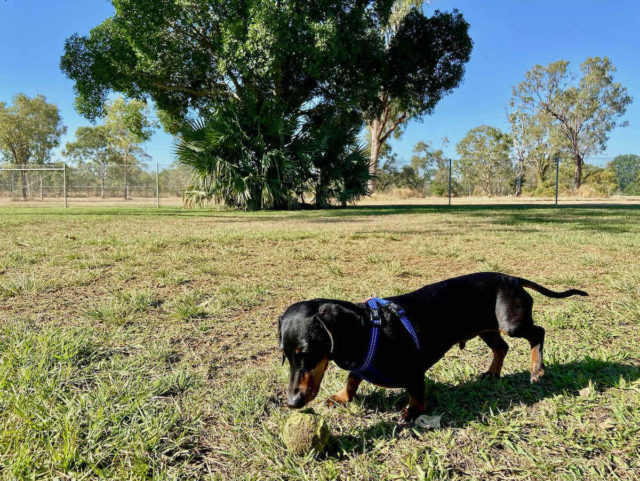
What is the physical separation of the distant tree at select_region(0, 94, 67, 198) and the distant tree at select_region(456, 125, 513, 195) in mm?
48648

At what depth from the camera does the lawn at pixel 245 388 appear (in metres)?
1.42

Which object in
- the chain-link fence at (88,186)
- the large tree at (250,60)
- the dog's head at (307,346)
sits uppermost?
the large tree at (250,60)

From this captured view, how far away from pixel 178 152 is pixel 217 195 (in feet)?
6.87

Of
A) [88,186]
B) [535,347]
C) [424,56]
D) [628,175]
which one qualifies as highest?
[424,56]

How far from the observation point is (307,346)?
154 centimetres

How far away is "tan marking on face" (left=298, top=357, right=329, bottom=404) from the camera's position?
59.7 inches

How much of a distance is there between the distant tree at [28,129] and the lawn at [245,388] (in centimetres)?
4960

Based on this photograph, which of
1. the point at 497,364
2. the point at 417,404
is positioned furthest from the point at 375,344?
the point at 497,364

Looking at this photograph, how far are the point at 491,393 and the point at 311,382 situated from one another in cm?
98

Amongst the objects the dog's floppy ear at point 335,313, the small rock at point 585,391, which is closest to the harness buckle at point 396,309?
the dog's floppy ear at point 335,313

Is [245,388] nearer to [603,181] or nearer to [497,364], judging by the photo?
[497,364]

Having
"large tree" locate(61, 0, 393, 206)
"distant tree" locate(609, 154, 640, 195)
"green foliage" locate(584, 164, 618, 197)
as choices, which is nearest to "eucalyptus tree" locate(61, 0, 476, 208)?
"large tree" locate(61, 0, 393, 206)

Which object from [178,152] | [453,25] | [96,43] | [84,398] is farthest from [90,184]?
[84,398]

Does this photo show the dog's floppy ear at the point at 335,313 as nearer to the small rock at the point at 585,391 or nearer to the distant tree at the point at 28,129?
the small rock at the point at 585,391
